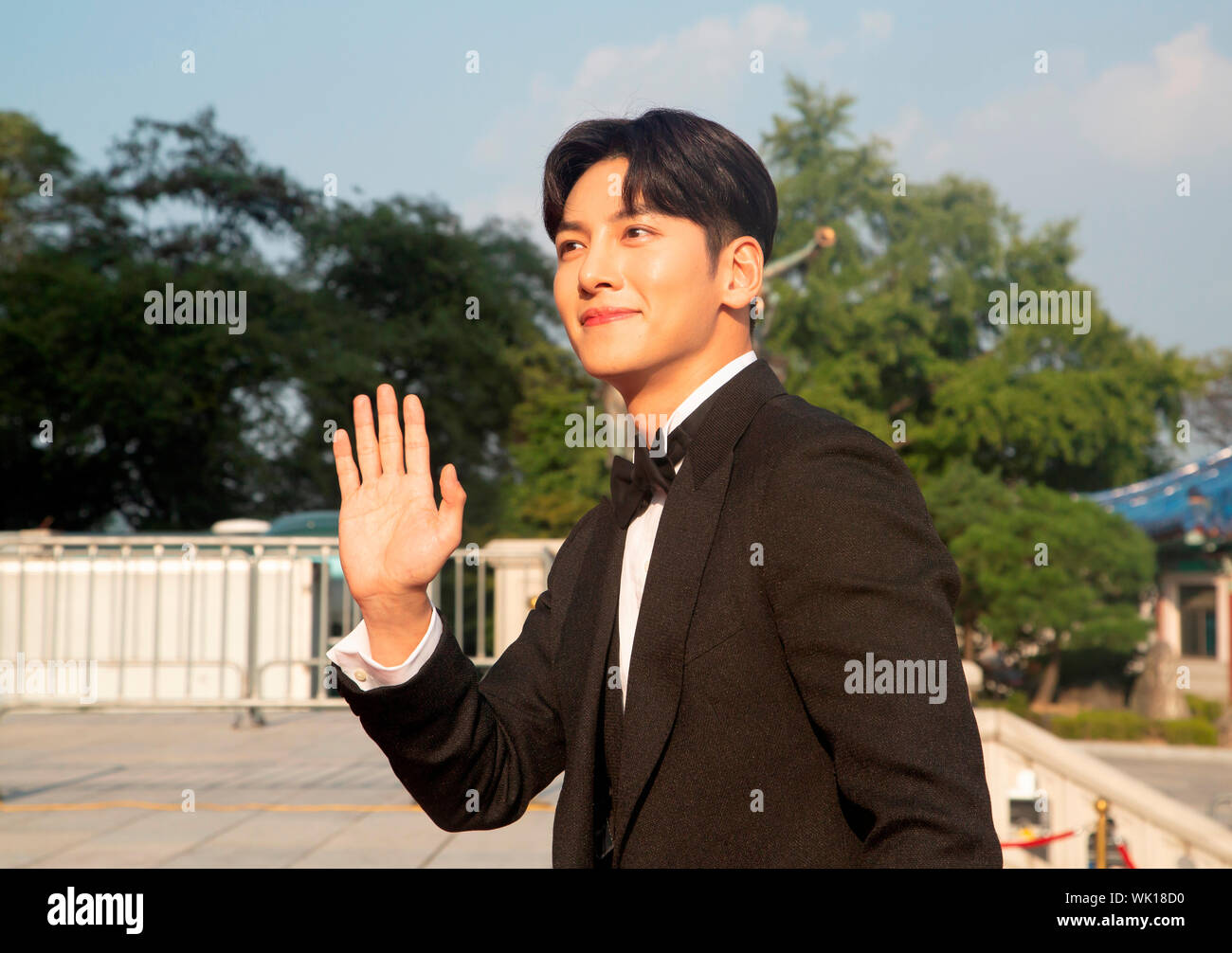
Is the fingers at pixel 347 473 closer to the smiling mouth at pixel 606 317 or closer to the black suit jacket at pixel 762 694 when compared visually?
the black suit jacket at pixel 762 694

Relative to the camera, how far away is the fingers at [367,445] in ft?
6.18

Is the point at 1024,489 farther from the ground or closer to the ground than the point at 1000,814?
farther from the ground

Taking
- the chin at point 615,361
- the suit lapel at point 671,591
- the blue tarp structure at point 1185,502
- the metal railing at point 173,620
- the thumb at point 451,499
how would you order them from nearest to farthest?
the suit lapel at point 671,591
the thumb at point 451,499
the chin at point 615,361
the metal railing at point 173,620
the blue tarp structure at point 1185,502

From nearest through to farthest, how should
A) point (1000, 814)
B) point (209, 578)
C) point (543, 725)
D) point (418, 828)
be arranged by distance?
point (543, 725), point (418, 828), point (1000, 814), point (209, 578)

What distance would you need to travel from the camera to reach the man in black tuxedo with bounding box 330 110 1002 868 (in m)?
1.43

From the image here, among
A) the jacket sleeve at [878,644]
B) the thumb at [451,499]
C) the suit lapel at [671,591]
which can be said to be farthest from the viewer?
the thumb at [451,499]

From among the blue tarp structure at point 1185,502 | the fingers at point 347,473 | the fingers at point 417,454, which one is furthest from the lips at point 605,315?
the blue tarp structure at point 1185,502

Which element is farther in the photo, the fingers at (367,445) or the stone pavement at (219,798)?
the stone pavement at (219,798)

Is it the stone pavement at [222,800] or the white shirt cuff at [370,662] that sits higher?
the white shirt cuff at [370,662]

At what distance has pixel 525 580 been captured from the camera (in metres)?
9.23

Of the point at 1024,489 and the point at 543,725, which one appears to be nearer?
the point at 543,725
